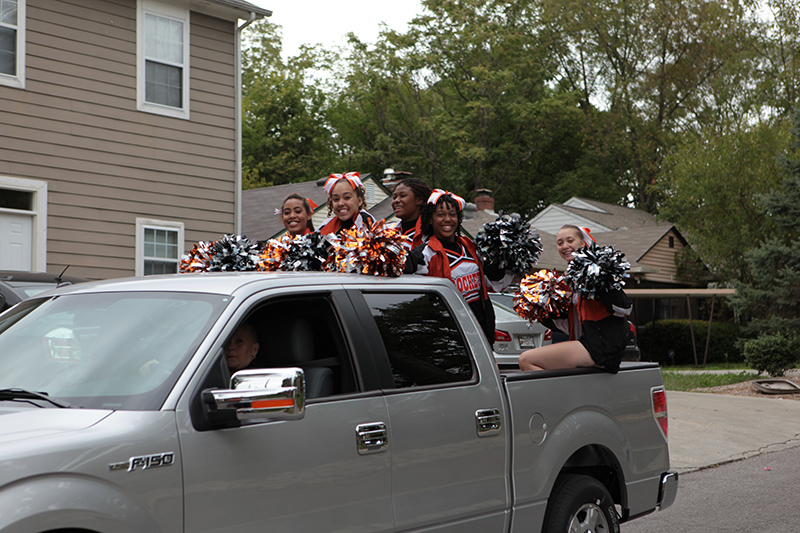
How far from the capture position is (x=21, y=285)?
7.61m

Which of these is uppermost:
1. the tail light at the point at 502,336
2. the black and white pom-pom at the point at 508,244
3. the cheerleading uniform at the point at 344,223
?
the cheerleading uniform at the point at 344,223

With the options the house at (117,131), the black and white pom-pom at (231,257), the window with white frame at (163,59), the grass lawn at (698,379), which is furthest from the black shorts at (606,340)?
the grass lawn at (698,379)

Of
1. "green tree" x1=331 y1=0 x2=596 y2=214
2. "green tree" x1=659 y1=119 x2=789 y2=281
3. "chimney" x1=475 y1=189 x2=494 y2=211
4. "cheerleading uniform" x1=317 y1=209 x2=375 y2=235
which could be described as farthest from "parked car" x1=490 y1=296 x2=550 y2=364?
"green tree" x1=331 y1=0 x2=596 y2=214

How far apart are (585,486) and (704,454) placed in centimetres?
578

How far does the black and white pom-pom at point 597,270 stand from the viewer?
5422 mm

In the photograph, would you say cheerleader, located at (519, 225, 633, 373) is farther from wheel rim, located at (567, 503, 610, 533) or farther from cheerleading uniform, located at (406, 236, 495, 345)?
wheel rim, located at (567, 503, 610, 533)

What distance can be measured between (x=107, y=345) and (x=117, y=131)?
1164 cm

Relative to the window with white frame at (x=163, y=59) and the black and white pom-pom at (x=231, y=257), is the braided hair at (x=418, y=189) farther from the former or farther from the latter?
the window with white frame at (x=163, y=59)

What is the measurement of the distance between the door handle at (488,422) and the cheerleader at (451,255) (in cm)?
148

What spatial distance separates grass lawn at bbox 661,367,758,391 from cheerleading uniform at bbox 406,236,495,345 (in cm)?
1157

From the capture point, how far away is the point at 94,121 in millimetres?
14070

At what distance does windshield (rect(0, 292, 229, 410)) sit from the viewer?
321 cm

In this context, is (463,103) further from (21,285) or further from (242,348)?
(242,348)

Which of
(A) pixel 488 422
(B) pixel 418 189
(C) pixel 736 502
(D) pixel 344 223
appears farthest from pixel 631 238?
(A) pixel 488 422
